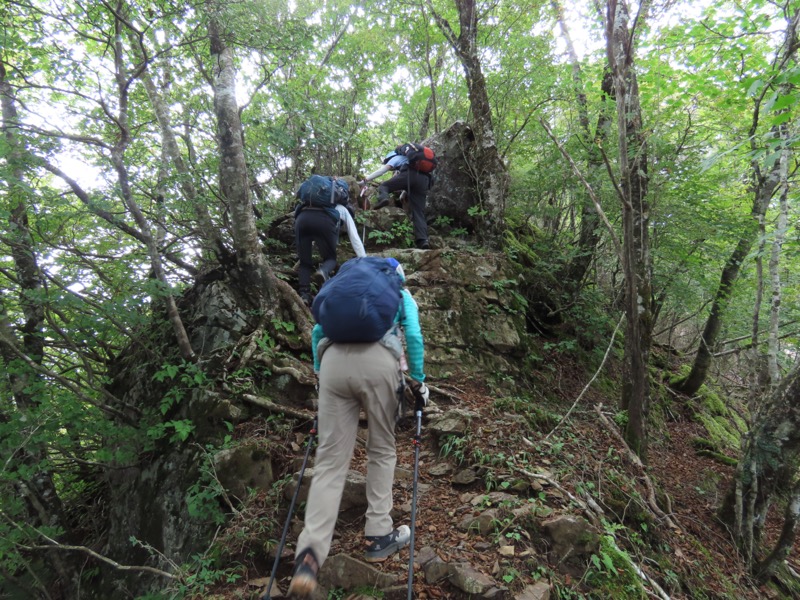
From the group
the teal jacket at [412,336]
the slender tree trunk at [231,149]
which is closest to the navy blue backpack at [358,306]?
the teal jacket at [412,336]

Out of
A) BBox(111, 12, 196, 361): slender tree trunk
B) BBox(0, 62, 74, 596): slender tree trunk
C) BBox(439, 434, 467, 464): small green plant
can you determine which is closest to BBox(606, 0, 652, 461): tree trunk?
BBox(439, 434, 467, 464): small green plant

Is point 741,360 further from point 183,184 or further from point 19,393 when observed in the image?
point 19,393

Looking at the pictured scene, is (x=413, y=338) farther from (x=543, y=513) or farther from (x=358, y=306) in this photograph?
(x=543, y=513)

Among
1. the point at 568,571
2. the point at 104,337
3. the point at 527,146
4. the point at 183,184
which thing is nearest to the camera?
the point at 568,571

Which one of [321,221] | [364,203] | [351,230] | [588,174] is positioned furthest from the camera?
[364,203]

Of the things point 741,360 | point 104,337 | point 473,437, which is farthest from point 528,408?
point 741,360

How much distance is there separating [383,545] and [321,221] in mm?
4766

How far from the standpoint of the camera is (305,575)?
8.48 feet

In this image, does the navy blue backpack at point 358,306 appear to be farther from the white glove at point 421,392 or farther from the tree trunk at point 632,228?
the tree trunk at point 632,228

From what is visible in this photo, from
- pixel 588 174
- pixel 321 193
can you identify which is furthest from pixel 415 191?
pixel 588 174

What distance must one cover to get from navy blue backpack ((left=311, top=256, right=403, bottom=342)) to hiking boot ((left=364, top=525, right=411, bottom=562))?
174cm

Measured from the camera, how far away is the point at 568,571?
3168 millimetres

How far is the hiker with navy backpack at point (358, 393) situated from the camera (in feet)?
9.73

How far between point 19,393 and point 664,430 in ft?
38.4
